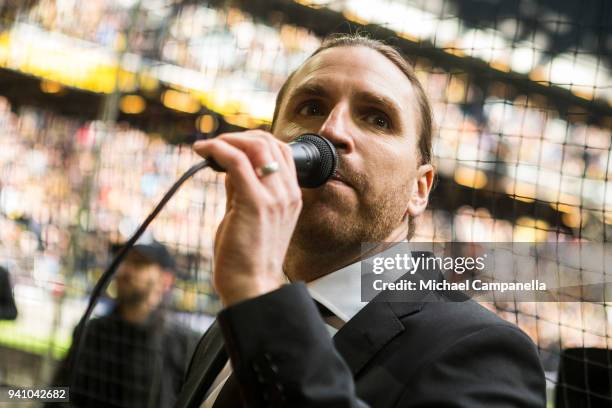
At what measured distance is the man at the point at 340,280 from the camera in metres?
0.78

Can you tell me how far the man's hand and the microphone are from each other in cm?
12

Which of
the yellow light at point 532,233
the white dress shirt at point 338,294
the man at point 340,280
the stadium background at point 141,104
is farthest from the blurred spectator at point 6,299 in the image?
the yellow light at point 532,233

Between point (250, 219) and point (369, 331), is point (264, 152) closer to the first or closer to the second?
point (250, 219)

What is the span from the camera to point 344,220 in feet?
3.69

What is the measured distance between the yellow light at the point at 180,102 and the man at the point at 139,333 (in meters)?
1.20

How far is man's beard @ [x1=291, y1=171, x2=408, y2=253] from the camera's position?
1.12m

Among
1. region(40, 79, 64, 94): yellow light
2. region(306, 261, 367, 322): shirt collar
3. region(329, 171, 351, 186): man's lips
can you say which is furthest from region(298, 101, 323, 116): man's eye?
region(40, 79, 64, 94): yellow light

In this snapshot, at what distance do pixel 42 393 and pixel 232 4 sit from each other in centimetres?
250

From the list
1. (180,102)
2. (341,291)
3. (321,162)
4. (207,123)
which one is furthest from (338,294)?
(180,102)

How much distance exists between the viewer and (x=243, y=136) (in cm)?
82

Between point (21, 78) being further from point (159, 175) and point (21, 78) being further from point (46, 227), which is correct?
point (159, 175)

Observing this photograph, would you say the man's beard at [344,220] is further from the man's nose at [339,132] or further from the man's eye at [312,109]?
the man's eye at [312,109]

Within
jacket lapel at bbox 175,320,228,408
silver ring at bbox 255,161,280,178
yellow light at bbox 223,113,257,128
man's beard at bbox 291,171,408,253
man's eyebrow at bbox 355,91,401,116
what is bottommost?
jacket lapel at bbox 175,320,228,408

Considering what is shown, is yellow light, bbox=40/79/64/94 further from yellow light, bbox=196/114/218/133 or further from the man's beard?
the man's beard
